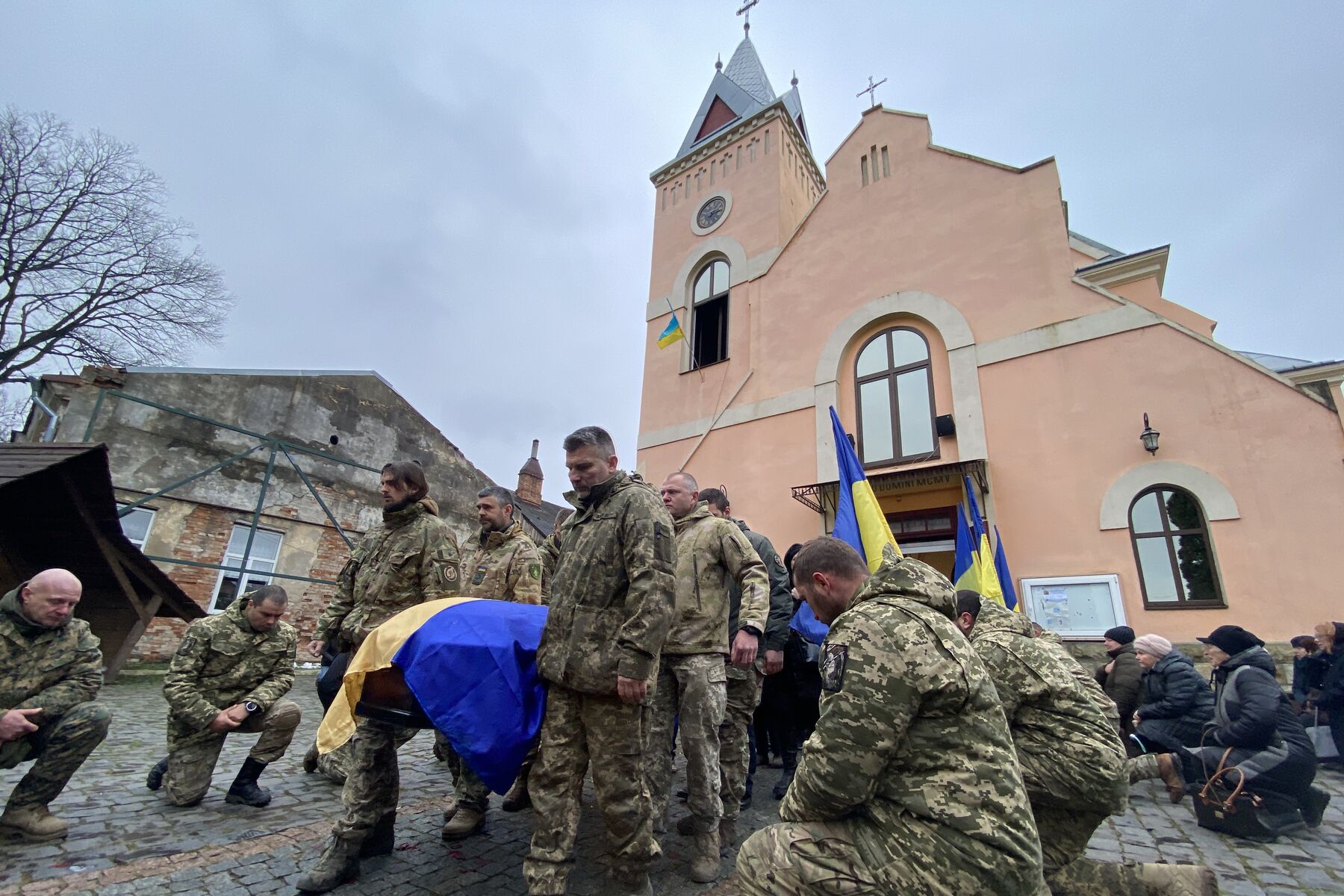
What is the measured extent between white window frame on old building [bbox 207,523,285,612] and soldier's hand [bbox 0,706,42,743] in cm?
876

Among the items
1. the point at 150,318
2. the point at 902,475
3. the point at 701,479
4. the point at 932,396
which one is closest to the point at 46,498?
the point at 701,479

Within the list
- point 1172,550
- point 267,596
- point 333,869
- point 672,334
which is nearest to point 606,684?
point 333,869

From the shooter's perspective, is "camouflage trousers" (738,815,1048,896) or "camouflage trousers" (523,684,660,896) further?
"camouflage trousers" (523,684,660,896)

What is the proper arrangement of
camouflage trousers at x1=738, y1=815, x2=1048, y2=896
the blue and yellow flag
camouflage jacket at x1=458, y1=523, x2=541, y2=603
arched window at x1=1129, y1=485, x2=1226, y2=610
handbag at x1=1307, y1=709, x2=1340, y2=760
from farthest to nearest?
the blue and yellow flag → arched window at x1=1129, y1=485, x2=1226, y2=610 → handbag at x1=1307, y1=709, x2=1340, y2=760 → camouflage jacket at x1=458, y1=523, x2=541, y2=603 → camouflage trousers at x1=738, y1=815, x2=1048, y2=896

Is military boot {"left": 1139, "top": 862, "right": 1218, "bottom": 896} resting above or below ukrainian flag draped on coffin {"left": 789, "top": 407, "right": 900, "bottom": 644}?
below

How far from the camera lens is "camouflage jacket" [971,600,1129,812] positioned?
96.8 inches

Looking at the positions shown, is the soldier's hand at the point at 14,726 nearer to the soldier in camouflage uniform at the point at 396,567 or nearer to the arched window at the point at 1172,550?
the soldier in camouflage uniform at the point at 396,567

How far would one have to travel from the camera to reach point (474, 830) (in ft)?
10.8

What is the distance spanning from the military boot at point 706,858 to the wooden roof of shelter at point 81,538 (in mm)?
7411

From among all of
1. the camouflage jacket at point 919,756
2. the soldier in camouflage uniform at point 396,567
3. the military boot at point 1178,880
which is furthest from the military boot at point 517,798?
the military boot at point 1178,880

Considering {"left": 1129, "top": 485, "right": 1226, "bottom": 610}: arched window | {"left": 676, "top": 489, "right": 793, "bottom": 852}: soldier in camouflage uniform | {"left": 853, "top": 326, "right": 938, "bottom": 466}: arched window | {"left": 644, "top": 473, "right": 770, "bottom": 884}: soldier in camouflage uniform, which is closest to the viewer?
{"left": 644, "top": 473, "right": 770, "bottom": 884}: soldier in camouflage uniform

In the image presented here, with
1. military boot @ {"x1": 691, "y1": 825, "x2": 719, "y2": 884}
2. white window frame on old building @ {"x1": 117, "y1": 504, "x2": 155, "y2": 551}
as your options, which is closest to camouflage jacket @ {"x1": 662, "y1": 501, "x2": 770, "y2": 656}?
military boot @ {"x1": 691, "y1": 825, "x2": 719, "y2": 884}

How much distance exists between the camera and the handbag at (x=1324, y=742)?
5.42m

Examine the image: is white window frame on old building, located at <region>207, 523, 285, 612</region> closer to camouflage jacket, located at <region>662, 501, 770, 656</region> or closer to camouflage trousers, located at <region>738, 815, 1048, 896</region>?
camouflage jacket, located at <region>662, 501, 770, 656</region>
